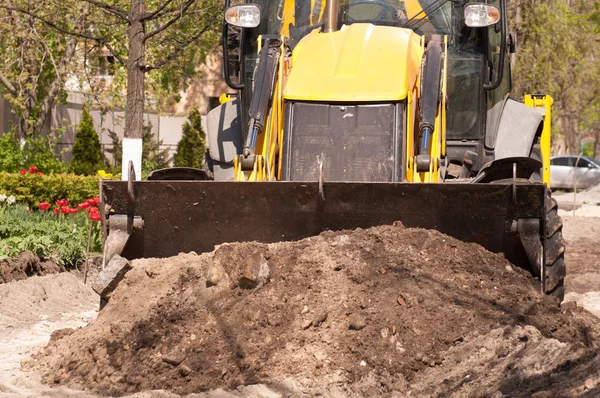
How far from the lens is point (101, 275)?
6422 millimetres

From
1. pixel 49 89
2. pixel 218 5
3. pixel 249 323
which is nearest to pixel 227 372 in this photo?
pixel 249 323

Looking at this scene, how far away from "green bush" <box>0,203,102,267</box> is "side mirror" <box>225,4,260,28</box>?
361 cm

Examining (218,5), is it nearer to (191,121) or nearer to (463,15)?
(463,15)

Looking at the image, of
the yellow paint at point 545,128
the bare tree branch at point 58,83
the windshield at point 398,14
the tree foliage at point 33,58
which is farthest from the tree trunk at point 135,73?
the yellow paint at point 545,128

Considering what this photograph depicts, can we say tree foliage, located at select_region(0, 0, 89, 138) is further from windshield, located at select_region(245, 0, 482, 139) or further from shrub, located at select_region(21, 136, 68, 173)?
windshield, located at select_region(245, 0, 482, 139)

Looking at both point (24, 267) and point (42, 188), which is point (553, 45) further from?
point (24, 267)

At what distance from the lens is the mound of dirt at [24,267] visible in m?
9.25

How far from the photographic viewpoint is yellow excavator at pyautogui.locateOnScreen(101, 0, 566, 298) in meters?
6.22

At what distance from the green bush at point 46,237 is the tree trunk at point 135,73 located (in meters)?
1.72

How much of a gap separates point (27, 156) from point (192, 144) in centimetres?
864

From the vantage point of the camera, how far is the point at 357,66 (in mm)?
6871

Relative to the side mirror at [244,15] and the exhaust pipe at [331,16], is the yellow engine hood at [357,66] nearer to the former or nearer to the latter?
the exhaust pipe at [331,16]

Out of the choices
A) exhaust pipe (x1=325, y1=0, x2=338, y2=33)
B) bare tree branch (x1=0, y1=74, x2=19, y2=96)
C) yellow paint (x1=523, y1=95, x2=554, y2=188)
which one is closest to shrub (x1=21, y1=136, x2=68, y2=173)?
bare tree branch (x1=0, y1=74, x2=19, y2=96)

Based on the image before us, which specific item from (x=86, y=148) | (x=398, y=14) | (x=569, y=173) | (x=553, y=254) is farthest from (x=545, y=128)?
(x=569, y=173)
